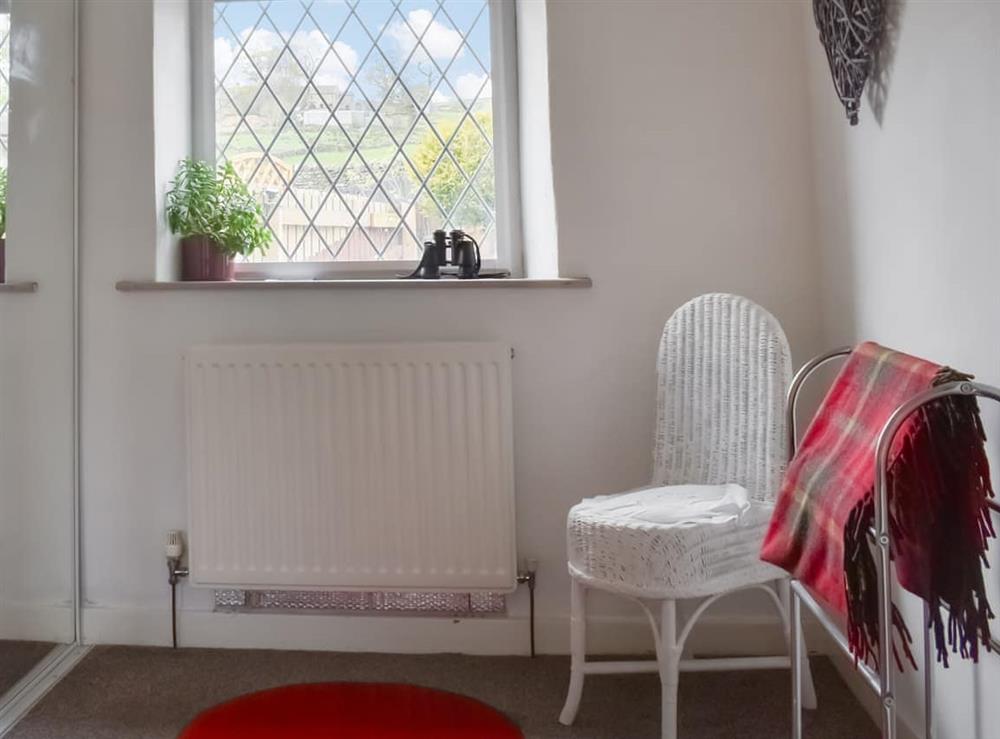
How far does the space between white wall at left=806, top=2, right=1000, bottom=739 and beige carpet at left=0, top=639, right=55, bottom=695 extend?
1875 mm

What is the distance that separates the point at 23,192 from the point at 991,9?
2116 millimetres

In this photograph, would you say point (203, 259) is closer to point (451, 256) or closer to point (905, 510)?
point (451, 256)

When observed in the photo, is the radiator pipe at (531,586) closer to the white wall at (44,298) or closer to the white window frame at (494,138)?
the white window frame at (494,138)

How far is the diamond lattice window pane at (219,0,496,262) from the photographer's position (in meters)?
2.46

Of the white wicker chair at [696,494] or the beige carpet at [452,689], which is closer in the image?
the white wicker chair at [696,494]

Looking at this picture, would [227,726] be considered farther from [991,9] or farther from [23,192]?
[991,9]

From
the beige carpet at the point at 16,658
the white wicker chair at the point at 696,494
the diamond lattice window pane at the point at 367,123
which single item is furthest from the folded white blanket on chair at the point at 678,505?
the beige carpet at the point at 16,658

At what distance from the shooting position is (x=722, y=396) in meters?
1.88

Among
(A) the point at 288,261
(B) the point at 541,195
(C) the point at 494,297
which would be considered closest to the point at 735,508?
(C) the point at 494,297

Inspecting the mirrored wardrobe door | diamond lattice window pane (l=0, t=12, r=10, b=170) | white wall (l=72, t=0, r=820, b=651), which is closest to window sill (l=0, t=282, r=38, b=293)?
the mirrored wardrobe door

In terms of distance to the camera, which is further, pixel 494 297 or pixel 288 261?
pixel 288 261

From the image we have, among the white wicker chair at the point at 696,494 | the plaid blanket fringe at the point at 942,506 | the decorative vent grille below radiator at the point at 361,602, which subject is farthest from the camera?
the decorative vent grille below radiator at the point at 361,602

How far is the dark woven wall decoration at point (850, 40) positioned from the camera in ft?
5.18

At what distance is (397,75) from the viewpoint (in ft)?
8.06
